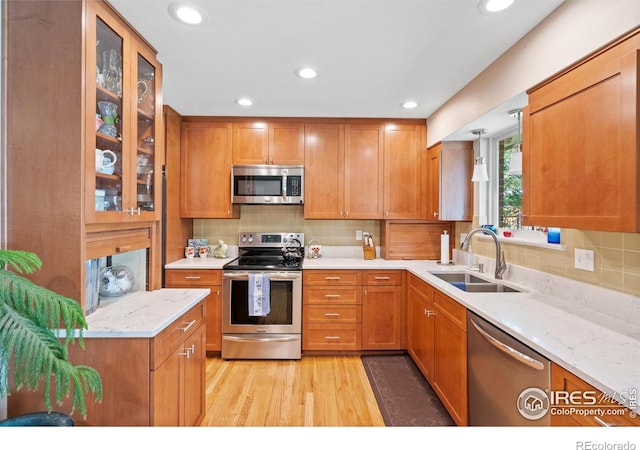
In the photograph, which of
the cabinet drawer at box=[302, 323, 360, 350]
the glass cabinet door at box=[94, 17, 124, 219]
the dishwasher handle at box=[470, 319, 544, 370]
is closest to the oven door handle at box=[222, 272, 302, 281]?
the cabinet drawer at box=[302, 323, 360, 350]

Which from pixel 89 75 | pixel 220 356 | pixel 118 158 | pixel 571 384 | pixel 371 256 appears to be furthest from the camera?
pixel 371 256

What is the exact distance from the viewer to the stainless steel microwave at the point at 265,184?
316 cm

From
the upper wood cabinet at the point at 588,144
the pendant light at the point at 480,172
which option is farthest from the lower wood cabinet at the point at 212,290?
the upper wood cabinet at the point at 588,144

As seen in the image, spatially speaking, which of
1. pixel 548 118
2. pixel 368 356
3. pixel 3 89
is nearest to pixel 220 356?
pixel 368 356

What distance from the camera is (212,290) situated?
2.89m

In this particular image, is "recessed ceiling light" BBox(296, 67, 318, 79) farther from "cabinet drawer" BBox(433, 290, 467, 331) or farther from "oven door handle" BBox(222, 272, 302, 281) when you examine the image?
"cabinet drawer" BBox(433, 290, 467, 331)

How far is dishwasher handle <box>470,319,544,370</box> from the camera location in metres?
1.20

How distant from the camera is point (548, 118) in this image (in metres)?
1.49

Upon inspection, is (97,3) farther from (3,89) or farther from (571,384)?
(571,384)

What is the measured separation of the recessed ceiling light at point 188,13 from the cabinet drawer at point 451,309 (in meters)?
2.16

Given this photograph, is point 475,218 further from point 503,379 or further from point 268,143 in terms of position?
point 268,143

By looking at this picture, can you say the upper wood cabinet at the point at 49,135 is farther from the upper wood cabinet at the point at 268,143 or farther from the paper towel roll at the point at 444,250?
the paper towel roll at the point at 444,250

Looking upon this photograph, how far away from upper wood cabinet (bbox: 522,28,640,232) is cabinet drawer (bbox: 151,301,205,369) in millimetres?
1904

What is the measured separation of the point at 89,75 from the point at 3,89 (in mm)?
359
